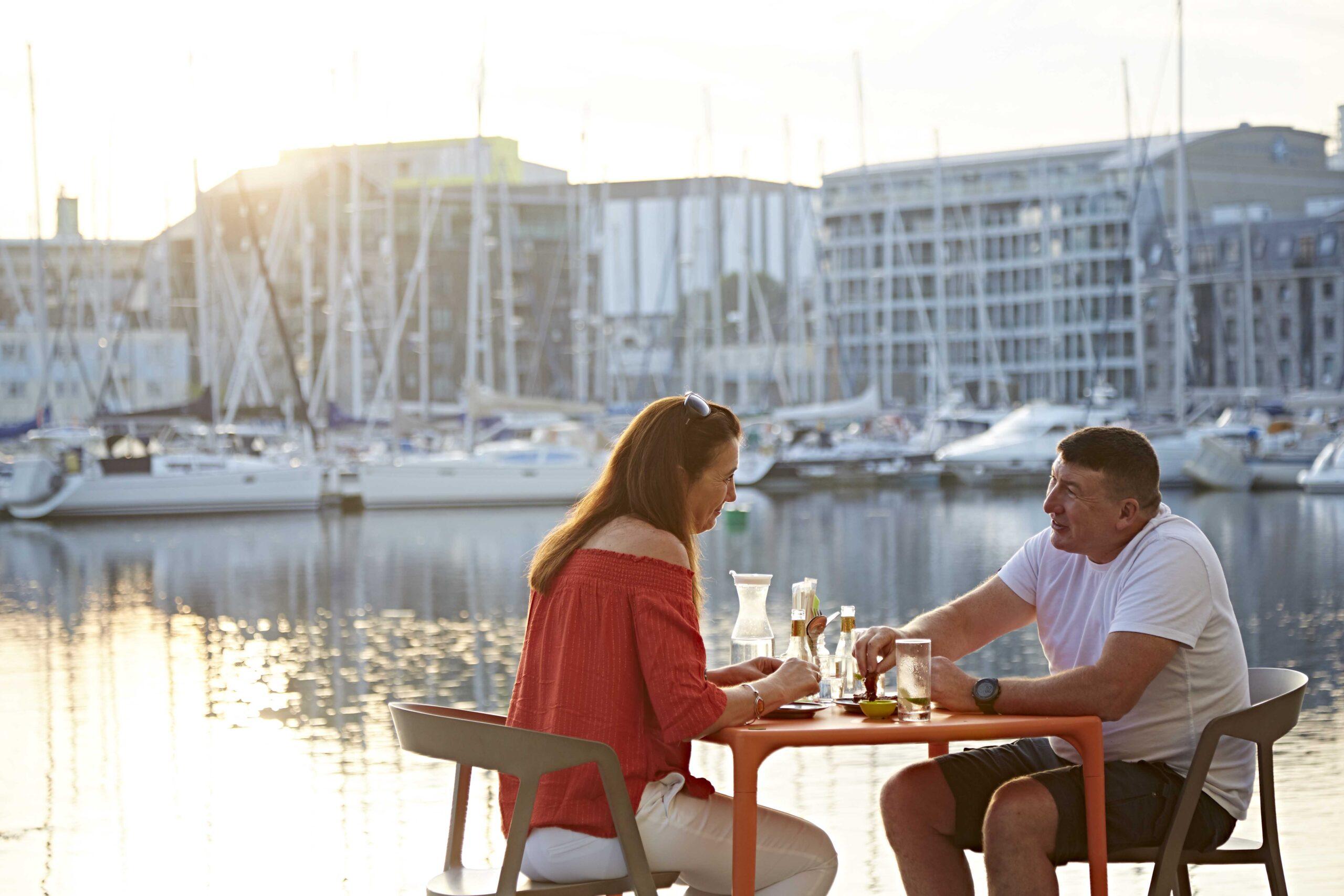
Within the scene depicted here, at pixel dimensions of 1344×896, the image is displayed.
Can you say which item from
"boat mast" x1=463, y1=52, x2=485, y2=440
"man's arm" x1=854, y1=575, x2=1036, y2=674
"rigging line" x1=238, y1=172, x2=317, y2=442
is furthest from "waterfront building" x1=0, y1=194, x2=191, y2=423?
"man's arm" x1=854, y1=575, x2=1036, y2=674

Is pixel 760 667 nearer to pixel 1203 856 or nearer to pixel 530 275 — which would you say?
pixel 1203 856

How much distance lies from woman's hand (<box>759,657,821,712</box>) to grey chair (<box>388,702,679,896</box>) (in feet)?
1.29

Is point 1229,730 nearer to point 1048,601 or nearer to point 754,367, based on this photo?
point 1048,601

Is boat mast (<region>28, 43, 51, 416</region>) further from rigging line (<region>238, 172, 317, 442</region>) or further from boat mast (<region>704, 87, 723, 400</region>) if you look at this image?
boat mast (<region>704, 87, 723, 400</region>)

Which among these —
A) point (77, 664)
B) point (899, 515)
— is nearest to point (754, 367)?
point (899, 515)

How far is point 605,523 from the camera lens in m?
3.47

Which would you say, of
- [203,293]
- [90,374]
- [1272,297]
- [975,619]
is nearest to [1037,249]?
[1272,297]

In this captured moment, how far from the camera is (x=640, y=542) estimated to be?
340cm

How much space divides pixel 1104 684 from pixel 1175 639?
0.18 metres

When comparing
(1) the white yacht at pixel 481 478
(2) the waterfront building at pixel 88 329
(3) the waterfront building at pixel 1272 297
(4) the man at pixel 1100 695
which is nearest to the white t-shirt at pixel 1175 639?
(4) the man at pixel 1100 695

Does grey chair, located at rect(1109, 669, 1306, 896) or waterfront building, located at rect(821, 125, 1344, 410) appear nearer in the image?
grey chair, located at rect(1109, 669, 1306, 896)

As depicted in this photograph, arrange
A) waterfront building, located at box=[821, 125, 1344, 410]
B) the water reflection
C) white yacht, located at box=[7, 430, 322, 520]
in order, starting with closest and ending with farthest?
the water reflection
white yacht, located at box=[7, 430, 322, 520]
waterfront building, located at box=[821, 125, 1344, 410]

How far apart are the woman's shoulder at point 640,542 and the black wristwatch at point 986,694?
701 millimetres

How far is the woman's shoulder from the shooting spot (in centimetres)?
340
